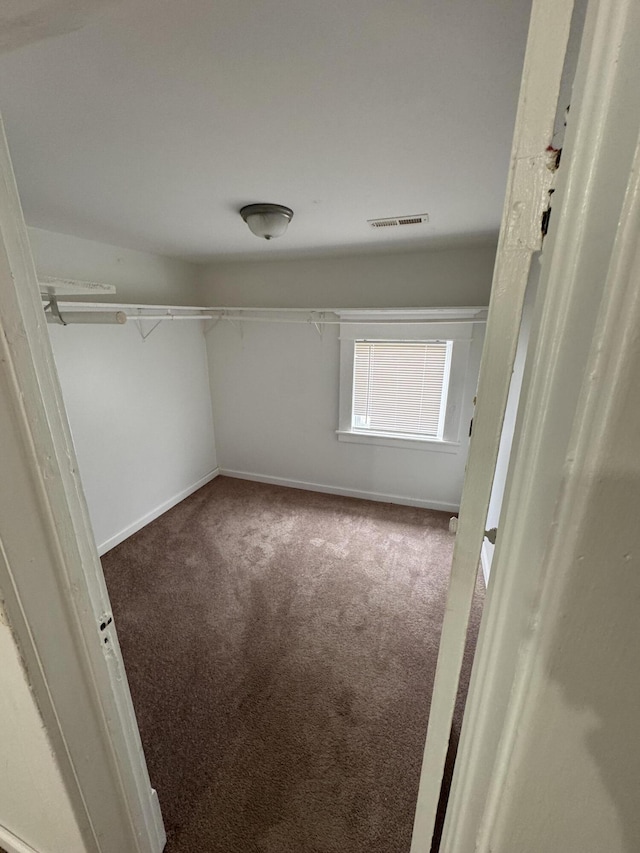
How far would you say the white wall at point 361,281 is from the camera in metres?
2.55

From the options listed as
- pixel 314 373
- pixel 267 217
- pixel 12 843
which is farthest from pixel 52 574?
pixel 314 373

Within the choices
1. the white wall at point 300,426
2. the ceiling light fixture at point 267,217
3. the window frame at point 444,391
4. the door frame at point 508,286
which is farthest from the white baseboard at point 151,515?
the door frame at point 508,286

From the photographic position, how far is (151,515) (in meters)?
2.94

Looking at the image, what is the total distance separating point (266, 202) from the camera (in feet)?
5.04

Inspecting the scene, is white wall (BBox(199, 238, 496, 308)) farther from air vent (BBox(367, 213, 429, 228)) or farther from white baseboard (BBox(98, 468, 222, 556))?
white baseboard (BBox(98, 468, 222, 556))

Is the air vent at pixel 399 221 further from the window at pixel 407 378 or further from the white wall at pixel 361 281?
the white wall at pixel 361 281

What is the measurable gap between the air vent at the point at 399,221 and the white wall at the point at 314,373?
0.83 meters

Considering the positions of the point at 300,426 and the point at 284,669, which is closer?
the point at 284,669

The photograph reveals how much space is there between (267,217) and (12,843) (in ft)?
7.76

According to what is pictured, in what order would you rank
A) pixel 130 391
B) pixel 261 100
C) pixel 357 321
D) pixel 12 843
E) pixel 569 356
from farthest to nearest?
pixel 357 321 → pixel 130 391 → pixel 12 843 → pixel 261 100 → pixel 569 356

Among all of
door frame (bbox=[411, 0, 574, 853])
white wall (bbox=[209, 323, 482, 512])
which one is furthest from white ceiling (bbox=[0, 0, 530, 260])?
white wall (bbox=[209, 323, 482, 512])

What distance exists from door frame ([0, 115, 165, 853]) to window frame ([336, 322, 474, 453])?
2426 millimetres

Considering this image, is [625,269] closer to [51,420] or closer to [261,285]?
[51,420]

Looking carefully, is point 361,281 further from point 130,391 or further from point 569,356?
point 569,356
